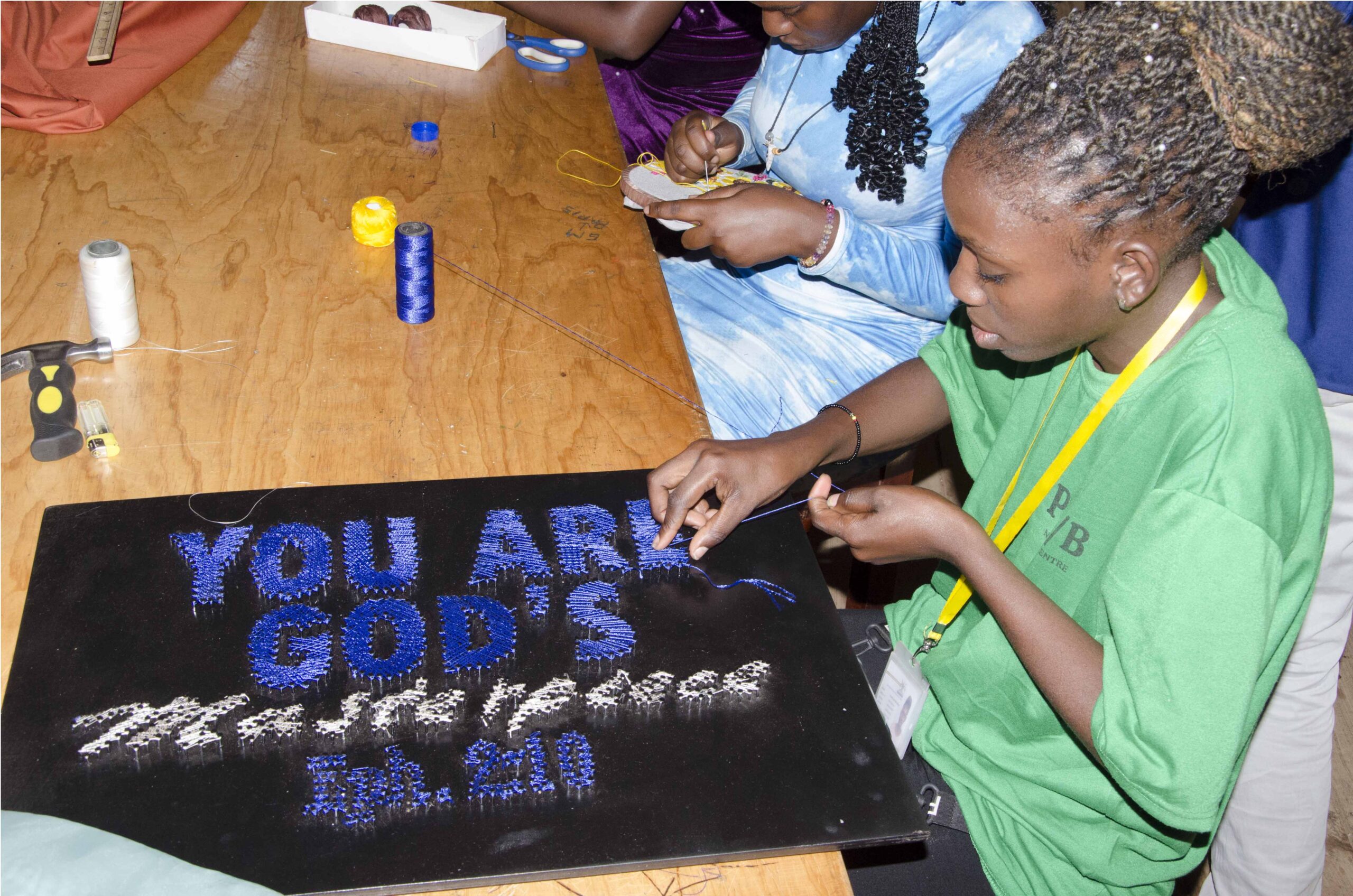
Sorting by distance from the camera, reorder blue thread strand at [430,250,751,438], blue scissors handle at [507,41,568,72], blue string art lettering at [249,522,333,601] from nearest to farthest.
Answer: blue string art lettering at [249,522,333,601] < blue thread strand at [430,250,751,438] < blue scissors handle at [507,41,568,72]

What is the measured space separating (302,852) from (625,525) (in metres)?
0.56

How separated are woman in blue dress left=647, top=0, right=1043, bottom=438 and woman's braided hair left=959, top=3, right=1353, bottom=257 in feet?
2.55

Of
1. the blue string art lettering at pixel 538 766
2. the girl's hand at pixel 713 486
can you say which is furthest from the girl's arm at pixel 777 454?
the blue string art lettering at pixel 538 766

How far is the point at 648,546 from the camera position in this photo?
133 centimetres

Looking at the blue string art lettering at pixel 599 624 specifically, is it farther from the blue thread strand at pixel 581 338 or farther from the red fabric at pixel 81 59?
the red fabric at pixel 81 59

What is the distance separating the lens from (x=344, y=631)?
3.84ft

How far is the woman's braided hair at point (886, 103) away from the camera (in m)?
1.83

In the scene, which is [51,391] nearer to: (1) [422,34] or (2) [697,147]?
(2) [697,147]

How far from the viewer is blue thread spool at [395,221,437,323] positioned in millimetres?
1595

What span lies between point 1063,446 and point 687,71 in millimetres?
1961

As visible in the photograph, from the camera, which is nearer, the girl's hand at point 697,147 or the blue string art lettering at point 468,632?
the blue string art lettering at point 468,632

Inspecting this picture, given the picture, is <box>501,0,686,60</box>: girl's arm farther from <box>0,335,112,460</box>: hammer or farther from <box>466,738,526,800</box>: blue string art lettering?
<box>466,738,526,800</box>: blue string art lettering

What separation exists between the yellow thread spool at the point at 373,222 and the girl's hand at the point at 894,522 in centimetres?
95

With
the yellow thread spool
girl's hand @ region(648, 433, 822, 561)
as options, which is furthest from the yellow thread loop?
girl's hand @ region(648, 433, 822, 561)
